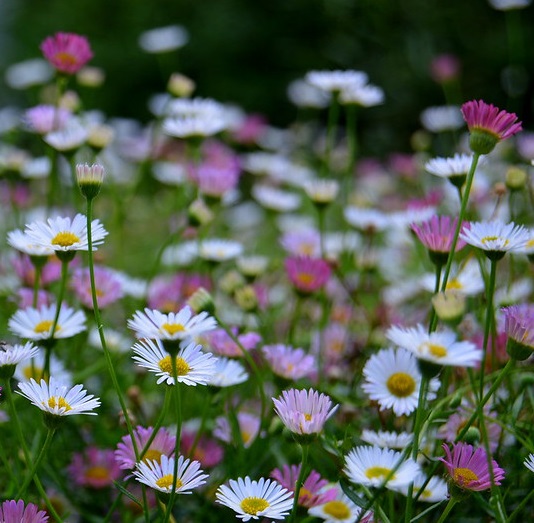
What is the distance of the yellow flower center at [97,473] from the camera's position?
2.73 feet

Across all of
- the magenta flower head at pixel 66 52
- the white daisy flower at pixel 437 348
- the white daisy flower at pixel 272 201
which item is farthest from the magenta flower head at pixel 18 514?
the white daisy flower at pixel 272 201

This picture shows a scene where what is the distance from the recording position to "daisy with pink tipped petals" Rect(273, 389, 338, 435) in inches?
24.1

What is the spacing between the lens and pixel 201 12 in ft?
11.0

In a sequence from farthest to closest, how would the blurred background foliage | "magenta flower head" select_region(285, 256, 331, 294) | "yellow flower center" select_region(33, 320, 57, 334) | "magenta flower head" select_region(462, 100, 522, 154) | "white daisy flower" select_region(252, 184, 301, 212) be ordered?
the blurred background foliage → "white daisy flower" select_region(252, 184, 301, 212) → "magenta flower head" select_region(285, 256, 331, 294) → "yellow flower center" select_region(33, 320, 57, 334) → "magenta flower head" select_region(462, 100, 522, 154)

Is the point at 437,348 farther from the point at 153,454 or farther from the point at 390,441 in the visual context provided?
the point at 153,454

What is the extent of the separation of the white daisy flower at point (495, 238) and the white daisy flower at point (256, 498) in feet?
0.81

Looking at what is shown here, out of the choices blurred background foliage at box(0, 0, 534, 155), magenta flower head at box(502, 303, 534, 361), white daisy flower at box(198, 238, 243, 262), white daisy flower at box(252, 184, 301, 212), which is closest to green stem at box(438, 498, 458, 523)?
magenta flower head at box(502, 303, 534, 361)

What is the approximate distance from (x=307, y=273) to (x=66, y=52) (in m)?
0.38

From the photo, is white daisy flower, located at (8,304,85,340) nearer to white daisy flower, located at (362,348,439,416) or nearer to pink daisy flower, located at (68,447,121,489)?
pink daisy flower, located at (68,447,121,489)

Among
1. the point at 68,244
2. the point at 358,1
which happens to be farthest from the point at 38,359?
the point at 358,1

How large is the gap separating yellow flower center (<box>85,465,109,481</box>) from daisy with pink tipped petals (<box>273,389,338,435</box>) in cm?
26

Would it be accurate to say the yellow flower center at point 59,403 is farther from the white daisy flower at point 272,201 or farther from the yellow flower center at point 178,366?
the white daisy flower at point 272,201

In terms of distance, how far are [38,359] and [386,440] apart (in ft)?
1.26

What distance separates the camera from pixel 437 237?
0.73 meters
